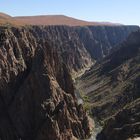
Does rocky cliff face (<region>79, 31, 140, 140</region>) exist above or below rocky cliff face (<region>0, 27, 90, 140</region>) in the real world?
below

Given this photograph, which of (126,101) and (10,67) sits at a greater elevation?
(10,67)

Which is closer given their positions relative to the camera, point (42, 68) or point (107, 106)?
point (42, 68)

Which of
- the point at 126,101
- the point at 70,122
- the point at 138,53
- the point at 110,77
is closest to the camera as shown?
the point at 70,122

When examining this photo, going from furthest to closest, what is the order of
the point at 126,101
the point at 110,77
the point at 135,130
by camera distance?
the point at 110,77 < the point at 126,101 < the point at 135,130

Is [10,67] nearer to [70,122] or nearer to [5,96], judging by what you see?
[5,96]

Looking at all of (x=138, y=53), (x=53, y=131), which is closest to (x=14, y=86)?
(x=53, y=131)
